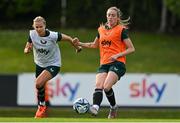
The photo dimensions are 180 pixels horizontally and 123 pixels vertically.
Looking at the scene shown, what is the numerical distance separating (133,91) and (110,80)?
7.77 metres

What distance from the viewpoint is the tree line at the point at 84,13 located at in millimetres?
42625

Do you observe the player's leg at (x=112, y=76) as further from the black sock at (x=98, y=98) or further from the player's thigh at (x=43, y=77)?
the player's thigh at (x=43, y=77)

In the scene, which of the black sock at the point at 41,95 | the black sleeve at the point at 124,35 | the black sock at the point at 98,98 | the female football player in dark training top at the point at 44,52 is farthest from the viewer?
the black sock at the point at 41,95

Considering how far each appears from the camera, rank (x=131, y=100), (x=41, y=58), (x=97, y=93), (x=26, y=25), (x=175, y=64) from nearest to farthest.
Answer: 1. (x=97, y=93)
2. (x=41, y=58)
3. (x=131, y=100)
4. (x=175, y=64)
5. (x=26, y=25)

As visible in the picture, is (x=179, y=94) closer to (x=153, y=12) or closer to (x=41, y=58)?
(x=41, y=58)

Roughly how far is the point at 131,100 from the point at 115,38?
756 centimetres

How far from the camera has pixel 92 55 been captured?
3659 centimetres

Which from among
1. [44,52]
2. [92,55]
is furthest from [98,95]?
[92,55]

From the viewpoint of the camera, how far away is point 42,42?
52.8 ft

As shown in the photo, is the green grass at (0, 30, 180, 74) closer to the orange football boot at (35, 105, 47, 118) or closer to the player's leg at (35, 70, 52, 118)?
the player's leg at (35, 70, 52, 118)

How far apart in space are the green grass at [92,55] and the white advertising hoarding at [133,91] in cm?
870

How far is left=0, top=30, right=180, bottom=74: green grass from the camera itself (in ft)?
112

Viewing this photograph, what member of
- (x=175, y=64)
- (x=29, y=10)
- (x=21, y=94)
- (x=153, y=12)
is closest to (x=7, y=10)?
(x=29, y=10)

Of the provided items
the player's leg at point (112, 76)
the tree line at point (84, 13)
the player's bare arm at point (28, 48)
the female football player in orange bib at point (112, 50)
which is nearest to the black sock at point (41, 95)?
the player's bare arm at point (28, 48)
